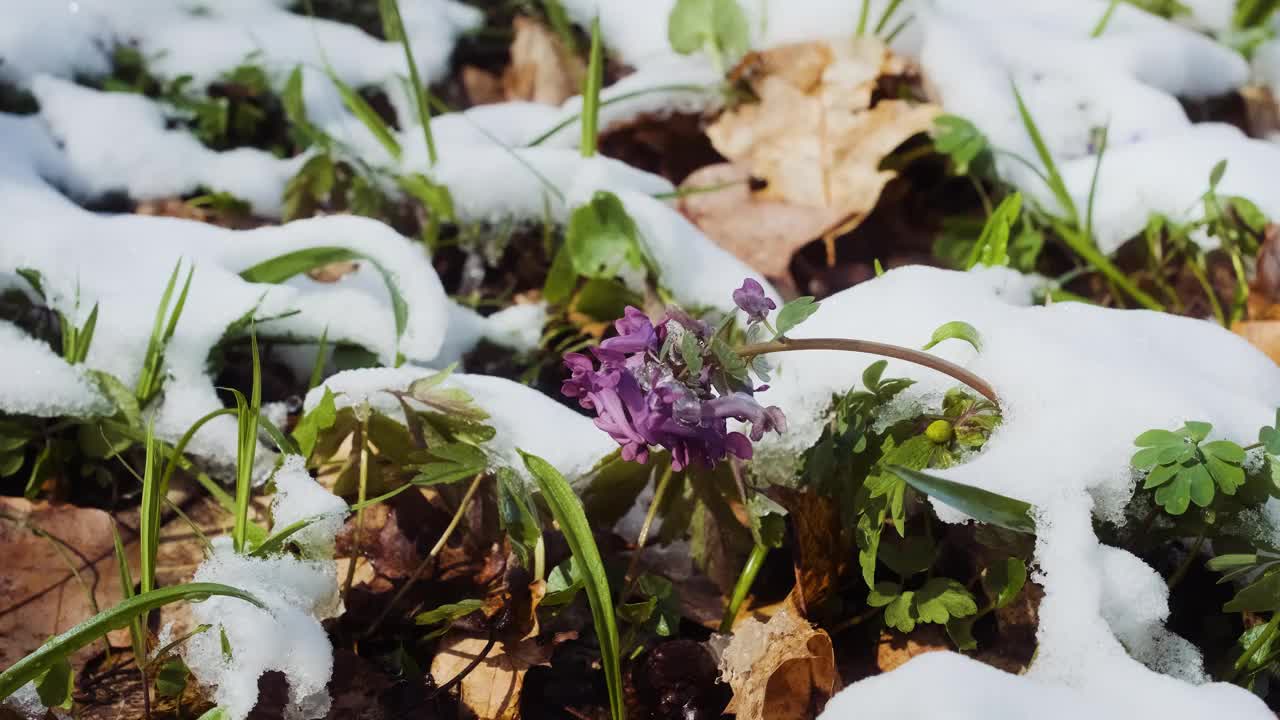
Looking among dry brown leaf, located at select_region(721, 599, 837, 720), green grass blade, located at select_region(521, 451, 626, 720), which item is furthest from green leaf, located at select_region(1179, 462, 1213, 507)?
green grass blade, located at select_region(521, 451, 626, 720)

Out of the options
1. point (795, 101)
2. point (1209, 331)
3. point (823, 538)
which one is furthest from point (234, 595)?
point (795, 101)

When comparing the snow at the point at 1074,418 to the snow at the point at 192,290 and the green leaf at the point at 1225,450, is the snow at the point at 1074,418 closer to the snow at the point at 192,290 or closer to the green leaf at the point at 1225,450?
the green leaf at the point at 1225,450

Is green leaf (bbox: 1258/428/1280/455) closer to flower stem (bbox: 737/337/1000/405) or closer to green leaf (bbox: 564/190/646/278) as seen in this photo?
flower stem (bbox: 737/337/1000/405)

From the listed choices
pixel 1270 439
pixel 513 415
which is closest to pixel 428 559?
pixel 513 415

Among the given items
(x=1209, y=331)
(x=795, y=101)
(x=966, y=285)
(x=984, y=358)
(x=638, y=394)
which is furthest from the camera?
(x=795, y=101)

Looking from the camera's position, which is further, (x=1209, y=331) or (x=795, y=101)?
(x=795, y=101)

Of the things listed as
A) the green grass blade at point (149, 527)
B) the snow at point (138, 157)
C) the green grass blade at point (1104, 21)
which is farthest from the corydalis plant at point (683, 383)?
the green grass blade at point (1104, 21)

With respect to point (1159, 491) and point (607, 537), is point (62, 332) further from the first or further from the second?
point (1159, 491)
